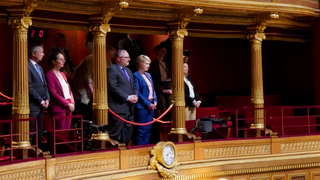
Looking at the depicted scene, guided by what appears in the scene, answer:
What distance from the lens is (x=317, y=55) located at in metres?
11.3

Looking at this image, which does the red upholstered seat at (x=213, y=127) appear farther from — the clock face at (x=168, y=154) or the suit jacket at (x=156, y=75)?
the clock face at (x=168, y=154)

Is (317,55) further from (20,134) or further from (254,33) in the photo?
(20,134)

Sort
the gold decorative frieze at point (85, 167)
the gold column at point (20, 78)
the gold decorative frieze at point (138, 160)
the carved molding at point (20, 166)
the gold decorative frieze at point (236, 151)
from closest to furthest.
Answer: the carved molding at point (20, 166) < the gold decorative frieze at point (85, 167) < the gold column at point (20, 78) < the gold decorative frieze at point (138, 160) < the gold decorative frieze at point (236, 151)

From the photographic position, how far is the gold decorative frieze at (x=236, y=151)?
363 inches

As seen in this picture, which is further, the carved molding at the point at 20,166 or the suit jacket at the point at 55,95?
the suit jacket at the point at 55,95

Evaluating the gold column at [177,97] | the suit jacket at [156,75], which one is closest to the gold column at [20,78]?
the gold column at [177,97]

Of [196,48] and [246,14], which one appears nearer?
[246,14]

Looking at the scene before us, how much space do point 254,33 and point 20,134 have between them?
4877 millimetres

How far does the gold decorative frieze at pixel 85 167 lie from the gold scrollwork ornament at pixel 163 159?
587 mm

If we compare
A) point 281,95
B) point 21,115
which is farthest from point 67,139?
point 281,95

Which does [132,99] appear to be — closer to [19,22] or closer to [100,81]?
[100,81]

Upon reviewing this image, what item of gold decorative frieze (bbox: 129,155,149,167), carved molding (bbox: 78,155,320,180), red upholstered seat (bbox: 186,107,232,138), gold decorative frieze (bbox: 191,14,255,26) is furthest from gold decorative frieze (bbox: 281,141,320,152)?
gold decorative frieze (bbox: 129,155,149,167)

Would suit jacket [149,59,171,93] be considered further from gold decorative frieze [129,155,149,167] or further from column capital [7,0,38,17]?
column capital [7,0,38,17]

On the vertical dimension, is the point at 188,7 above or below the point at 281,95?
above
